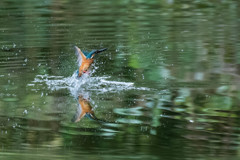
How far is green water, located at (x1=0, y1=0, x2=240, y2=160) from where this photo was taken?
11.8 feet

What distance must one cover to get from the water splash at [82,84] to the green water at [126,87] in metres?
0.01

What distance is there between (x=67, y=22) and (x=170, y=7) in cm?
224

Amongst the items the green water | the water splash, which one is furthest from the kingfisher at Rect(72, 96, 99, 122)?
the water splash

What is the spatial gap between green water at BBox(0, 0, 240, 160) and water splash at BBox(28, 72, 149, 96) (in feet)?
0.03

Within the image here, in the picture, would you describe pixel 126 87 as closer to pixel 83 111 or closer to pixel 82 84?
pixel 82 84

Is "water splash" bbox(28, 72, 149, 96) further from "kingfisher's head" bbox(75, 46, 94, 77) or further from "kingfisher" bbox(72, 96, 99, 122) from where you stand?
"kingfisher" bbox(72, 96, 99, 122)

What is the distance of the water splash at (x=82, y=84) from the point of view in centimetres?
517

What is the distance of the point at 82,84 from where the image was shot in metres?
5.43

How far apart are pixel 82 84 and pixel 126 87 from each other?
0.50 m

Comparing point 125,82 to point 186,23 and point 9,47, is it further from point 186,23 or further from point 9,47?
point 186,23

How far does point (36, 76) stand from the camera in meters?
5.67

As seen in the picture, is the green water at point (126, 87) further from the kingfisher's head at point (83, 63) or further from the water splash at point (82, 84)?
the kingfisher's head at point (83, 63)

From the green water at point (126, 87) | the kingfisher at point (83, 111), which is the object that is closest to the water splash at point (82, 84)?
the green water at point (126, 87)

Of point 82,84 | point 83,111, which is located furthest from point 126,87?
point 83,111
